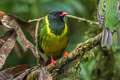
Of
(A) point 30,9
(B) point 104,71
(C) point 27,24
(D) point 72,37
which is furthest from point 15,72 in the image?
(A) point 30,9

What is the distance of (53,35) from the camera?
3.65 meters

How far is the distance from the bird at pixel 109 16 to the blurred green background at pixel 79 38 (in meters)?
0.28

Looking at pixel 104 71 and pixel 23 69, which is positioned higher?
pixel 23 69

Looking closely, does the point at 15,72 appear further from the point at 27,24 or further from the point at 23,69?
the point at 27,24

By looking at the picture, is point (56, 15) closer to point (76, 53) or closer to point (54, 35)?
point (54, 35)

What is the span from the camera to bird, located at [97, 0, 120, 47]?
335 centimetres

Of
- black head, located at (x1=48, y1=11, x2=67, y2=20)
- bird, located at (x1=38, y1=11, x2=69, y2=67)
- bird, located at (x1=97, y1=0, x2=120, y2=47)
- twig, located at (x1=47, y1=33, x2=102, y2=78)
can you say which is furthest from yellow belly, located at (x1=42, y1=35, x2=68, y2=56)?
twig, located at (x1=47, y1=33, x2=102, y2=78)

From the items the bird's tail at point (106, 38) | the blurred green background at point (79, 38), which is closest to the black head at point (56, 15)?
the blurred green background at point (79, 38)

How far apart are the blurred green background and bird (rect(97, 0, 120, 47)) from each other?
0.28 m

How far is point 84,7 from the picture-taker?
4.88 m

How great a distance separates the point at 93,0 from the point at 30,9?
3.28 ft

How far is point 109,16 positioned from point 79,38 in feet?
3.40

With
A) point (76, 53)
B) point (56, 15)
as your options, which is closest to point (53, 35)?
point (56, 15)

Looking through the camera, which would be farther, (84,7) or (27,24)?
(84,7)
